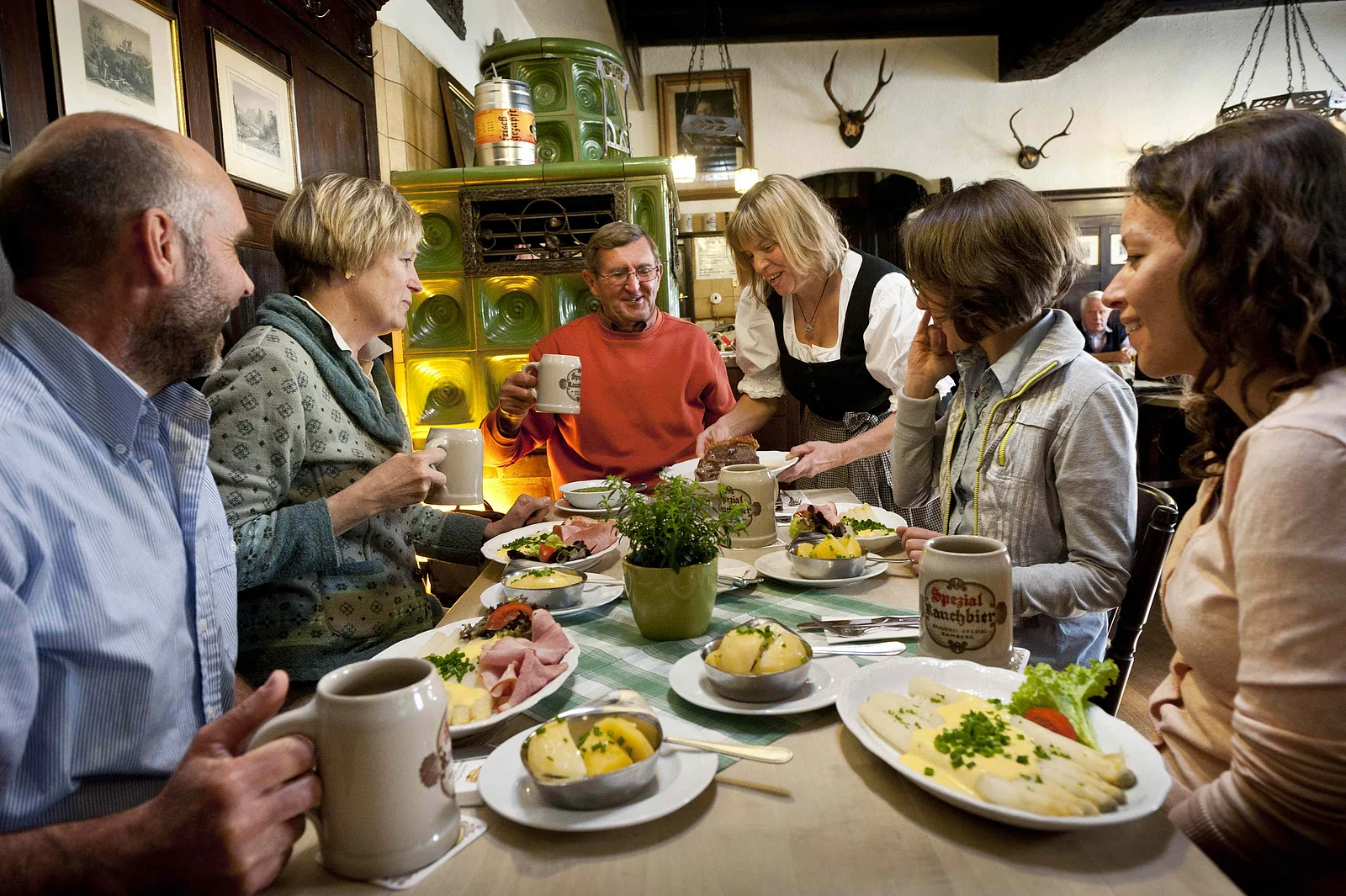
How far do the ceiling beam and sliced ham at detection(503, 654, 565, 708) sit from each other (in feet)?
21.9

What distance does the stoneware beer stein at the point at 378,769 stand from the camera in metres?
0.68

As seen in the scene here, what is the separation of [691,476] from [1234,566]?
4.90ft

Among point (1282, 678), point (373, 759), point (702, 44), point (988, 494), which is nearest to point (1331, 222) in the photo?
point (1282, 678)

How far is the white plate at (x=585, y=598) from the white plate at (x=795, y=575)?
0.95 ft

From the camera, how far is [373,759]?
685 mm

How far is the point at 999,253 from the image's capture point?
157 cm

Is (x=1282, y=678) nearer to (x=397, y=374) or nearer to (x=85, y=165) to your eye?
(x=85, y=165)

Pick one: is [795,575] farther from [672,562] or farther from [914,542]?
[672,562]

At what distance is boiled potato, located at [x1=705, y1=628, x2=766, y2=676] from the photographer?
1.00 m

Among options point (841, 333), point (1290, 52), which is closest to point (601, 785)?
point (841, 333)

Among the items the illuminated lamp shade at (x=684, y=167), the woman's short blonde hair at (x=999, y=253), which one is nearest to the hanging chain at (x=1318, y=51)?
the illuminated lamp shade at (x=684, y=167)

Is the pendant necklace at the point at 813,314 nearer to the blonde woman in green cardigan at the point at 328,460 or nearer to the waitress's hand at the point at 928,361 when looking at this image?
the waitress's hand at the point at 928,361

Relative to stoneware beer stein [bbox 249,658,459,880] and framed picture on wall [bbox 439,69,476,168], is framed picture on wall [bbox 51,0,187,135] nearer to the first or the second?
stoneware beer stein [bbox 249,658,459,880]

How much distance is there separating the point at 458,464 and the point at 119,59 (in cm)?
116
